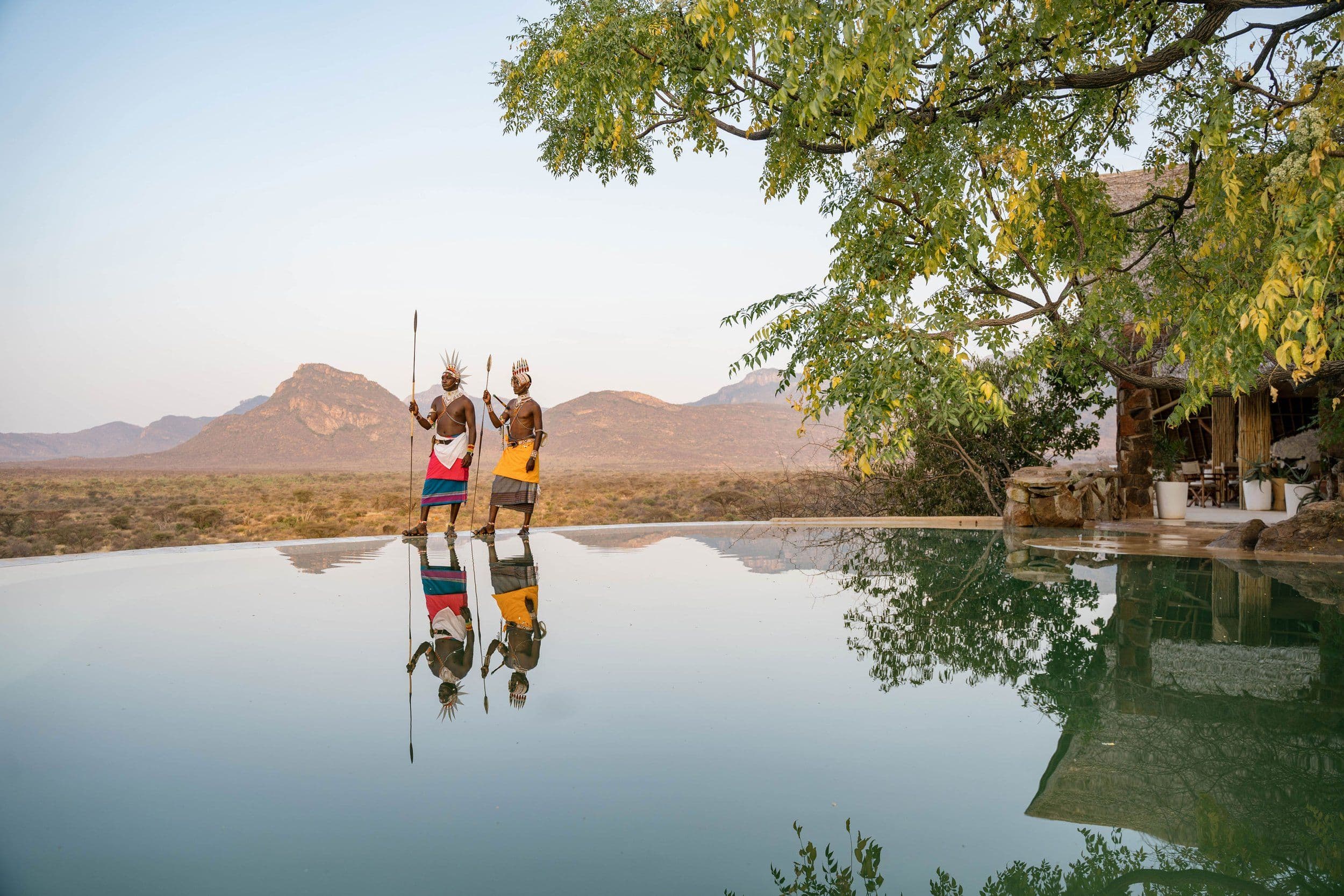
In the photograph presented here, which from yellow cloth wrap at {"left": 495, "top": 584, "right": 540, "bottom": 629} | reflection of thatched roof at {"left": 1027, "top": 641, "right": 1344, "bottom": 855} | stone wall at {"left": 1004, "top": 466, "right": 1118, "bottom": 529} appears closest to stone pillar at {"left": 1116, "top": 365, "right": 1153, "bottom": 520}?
stone wall at {"left": 1004, "top": 466, "right": 1118, "bottom": 529}

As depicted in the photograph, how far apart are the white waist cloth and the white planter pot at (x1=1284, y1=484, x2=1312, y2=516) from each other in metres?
9.30

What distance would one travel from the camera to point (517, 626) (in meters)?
4.39

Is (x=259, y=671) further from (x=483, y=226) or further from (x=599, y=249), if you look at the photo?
(x=599, y=249)

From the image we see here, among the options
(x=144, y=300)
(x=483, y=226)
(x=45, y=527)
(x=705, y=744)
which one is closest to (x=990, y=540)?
(x=705, y=744)

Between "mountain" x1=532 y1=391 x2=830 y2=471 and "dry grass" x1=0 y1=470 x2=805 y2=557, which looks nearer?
"dry grass" x1=0 y1=470 x2=805 y2=557

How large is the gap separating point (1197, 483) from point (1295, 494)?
4.26 meters

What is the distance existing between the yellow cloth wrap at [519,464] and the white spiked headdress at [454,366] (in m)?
0.90

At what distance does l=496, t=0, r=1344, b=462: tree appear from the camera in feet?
12.8

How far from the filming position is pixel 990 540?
8.33 m

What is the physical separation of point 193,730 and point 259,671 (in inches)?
29.8

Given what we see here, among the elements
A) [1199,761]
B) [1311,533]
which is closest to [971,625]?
[1199,761]

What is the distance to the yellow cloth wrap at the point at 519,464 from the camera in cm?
859

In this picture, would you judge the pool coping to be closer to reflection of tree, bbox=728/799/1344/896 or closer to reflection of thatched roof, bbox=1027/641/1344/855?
reflection of thatched roof, bbox=1027/641/1344/855

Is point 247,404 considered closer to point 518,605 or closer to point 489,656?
point 518,605
